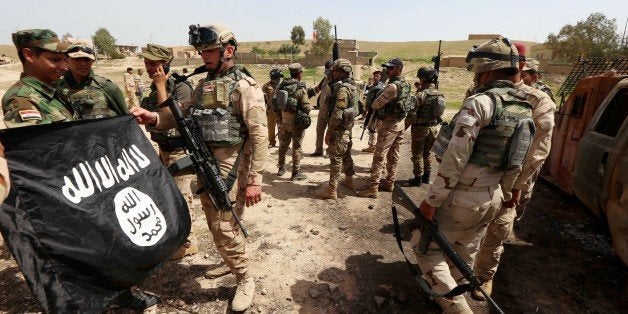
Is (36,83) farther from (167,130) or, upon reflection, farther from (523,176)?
(523,176)

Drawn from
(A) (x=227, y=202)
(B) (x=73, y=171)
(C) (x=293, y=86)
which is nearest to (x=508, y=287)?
(A) (x=227, y=202)

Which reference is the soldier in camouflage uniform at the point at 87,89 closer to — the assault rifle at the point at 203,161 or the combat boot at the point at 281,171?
the assault rifle at the point at 203,161

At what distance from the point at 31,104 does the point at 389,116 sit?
173 inches

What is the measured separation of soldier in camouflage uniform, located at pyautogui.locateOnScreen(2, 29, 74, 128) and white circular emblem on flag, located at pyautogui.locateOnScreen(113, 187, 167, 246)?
2.87 feet

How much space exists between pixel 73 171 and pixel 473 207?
2.64 meters

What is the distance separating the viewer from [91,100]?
3385 millimetres

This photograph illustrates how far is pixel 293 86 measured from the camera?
20.6 ft

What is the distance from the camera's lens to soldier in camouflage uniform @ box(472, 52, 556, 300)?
2.97m

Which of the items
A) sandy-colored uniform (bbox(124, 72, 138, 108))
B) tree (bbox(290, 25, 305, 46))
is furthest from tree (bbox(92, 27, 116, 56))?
sandy-colored uniform (bbox(124, 72, 138, 108))

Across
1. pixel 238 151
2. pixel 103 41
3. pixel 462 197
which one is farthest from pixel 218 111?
pixel 103 41

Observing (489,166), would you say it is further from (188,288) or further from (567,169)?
(567,169)

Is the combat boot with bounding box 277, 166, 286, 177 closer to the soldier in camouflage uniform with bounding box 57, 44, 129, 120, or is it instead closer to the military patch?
the soldier in camouflage uniform with bounding box 57, 44, 129, 120

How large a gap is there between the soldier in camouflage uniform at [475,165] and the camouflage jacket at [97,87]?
3.25 m

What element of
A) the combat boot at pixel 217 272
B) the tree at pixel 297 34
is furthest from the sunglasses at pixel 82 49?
the tree at pixel 297 34
